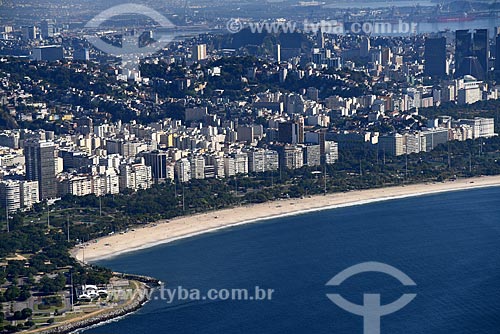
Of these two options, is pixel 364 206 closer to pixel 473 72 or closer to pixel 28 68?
pixel 28 68

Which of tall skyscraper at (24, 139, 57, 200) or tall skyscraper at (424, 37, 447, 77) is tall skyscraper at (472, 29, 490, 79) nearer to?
tall skyscraper at (424, 37, 447, 77)

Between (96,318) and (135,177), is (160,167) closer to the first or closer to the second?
(135,177)

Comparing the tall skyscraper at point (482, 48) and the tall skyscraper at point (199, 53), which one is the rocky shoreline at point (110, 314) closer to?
the tall skyscraper at point (199, 53)

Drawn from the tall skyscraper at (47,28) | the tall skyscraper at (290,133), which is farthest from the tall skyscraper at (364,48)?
the tall skyscraper at (290,133)

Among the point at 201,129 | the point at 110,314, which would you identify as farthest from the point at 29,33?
the point at 110,314

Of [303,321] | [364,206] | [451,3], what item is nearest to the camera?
[303,321]

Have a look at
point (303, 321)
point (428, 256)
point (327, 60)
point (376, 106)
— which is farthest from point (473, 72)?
point (303, 321)

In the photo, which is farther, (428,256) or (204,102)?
(204,102)
